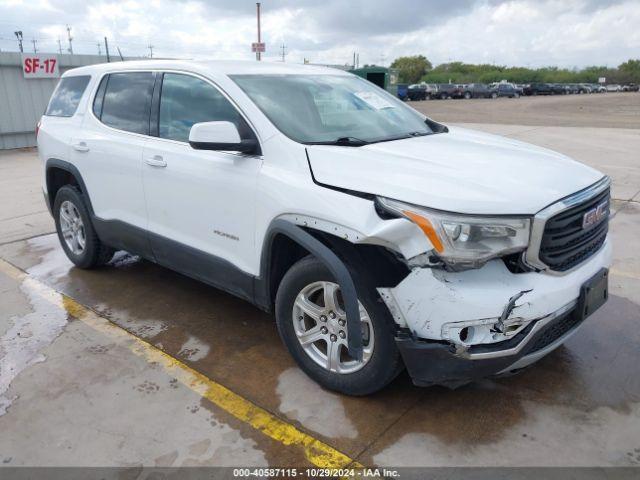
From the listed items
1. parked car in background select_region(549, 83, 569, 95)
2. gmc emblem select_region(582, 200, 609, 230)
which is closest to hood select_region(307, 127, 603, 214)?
gmc emblem select_region(582, 200, 609, 230)

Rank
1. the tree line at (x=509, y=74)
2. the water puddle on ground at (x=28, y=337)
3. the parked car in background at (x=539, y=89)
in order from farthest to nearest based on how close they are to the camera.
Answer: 1. the tree line at (x=509, y=74)
2. the parked car in background at (x=539, y=89)
3. the water puddle on ground at (x=28, y=337)

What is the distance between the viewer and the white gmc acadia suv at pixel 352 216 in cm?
249

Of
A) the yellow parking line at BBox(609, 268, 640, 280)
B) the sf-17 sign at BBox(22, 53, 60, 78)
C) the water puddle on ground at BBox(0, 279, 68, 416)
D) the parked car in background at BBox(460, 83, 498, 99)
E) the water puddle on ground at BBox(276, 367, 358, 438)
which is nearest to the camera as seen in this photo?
the water puddle on ground at BBox(276, 367, 358, 438)

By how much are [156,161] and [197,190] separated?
1.69 ft

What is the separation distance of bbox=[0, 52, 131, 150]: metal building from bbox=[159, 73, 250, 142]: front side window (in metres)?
11.6

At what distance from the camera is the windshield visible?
10.8 feet

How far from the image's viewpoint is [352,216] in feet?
8.73

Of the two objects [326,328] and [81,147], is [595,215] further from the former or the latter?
[81,147]

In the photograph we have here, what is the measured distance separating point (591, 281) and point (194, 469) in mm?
2216

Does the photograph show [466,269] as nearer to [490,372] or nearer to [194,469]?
[490,372]

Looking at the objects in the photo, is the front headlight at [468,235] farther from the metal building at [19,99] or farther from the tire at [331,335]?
the metal building at [19,99]

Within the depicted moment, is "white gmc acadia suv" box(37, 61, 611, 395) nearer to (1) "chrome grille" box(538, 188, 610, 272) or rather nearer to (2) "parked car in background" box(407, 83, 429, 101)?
(1) "chrome grille" box(538, 188, 610, 272)

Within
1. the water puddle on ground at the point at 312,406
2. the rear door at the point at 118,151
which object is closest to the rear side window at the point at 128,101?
the rear door at the point at 118,151

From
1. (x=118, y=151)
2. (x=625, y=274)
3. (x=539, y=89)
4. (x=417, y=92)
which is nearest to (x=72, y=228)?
(x=118, y=151)
